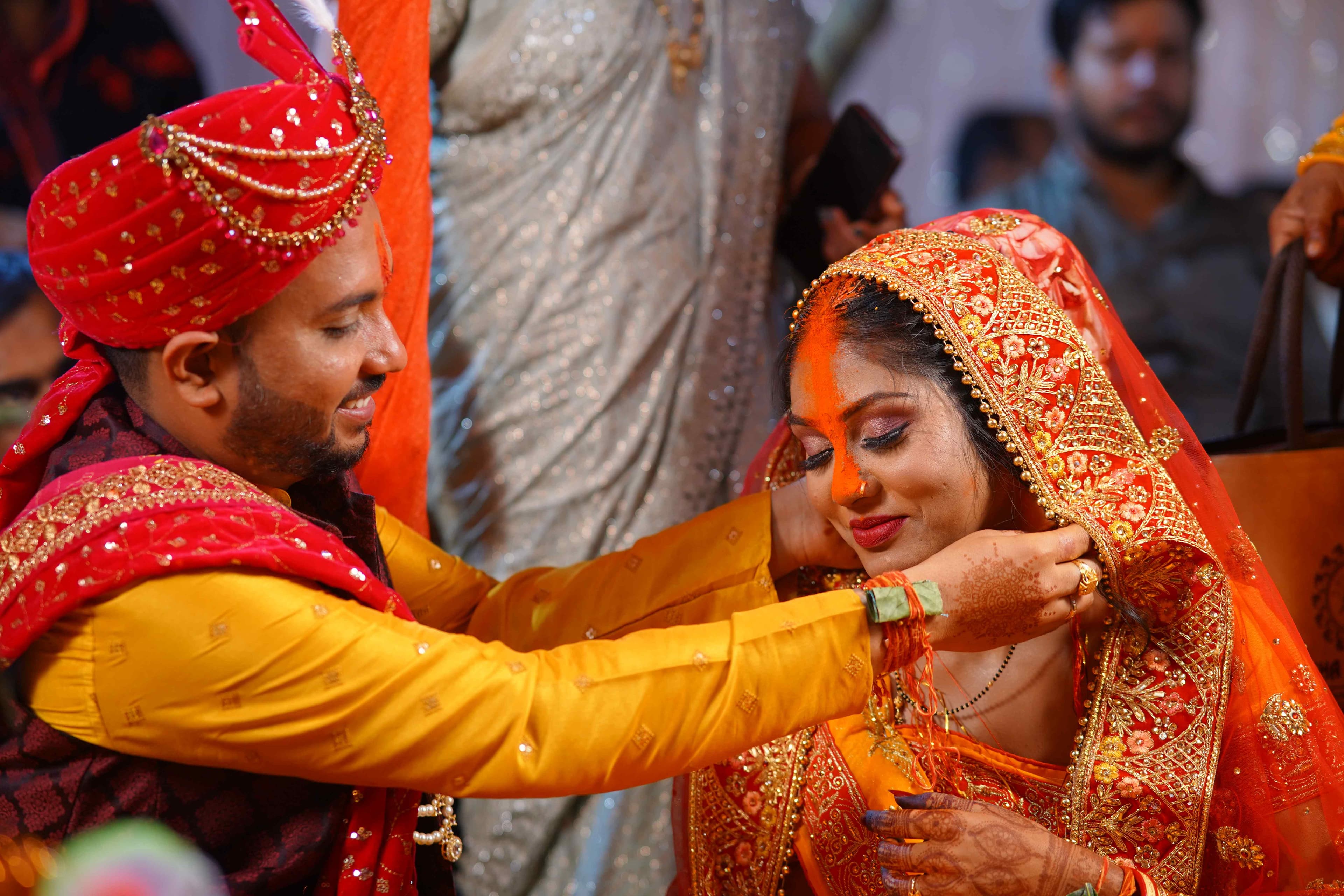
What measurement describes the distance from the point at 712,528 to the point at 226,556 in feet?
2.47

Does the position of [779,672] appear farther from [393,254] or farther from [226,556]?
[393,254]

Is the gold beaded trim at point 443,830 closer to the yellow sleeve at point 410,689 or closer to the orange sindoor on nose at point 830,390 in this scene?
the yellow sleeve at point 410,689

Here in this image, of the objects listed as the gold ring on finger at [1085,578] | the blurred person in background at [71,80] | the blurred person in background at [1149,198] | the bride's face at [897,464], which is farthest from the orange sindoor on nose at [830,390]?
the blurred person in background at [1149,198]

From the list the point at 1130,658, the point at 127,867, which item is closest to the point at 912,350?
the point at 1130,658

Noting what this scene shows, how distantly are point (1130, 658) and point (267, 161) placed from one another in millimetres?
1187

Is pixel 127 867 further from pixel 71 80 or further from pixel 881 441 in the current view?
pixel 71 80

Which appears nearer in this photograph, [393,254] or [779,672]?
[779,672]

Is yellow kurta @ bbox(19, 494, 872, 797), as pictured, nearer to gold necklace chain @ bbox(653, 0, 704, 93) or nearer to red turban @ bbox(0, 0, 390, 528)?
red turban @ bbox(0, 0, 390, 528)

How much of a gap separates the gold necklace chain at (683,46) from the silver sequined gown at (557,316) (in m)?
0.01

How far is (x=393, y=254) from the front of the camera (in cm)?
192

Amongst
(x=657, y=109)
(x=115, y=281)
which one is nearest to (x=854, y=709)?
(x=115, y=281)

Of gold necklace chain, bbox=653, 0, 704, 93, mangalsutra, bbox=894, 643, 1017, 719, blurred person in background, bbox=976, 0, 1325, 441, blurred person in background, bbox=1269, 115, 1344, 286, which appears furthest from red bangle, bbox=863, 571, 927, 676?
blurred person in background, bbox=976, 0, 1325, 441

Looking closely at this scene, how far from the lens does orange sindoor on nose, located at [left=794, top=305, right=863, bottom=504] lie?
1.46 metres

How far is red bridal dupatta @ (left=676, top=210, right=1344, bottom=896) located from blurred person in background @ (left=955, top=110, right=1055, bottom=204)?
2.53 metres
